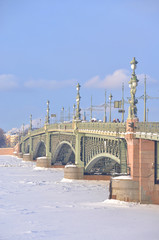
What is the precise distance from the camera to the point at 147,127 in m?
35.4

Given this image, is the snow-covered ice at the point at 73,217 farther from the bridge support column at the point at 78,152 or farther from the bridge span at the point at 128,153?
the bridge support column at the point at 78,152

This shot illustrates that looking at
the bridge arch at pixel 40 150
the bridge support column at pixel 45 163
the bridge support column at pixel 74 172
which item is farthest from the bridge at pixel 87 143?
the bridge arch at pixel 40 150

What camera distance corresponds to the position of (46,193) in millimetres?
47438

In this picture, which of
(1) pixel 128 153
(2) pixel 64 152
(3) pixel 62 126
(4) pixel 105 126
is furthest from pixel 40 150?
(1) pixel 128 153

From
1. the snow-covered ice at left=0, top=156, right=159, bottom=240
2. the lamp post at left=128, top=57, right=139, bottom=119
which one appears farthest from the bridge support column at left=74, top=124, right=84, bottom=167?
the lamp post at left=128, top=57, right=139, bottom=119

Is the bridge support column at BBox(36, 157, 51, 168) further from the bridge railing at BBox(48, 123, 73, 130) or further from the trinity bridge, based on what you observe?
the trinity bridge

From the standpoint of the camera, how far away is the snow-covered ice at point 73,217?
2745 centimetres

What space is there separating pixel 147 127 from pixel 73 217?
24.2 ft

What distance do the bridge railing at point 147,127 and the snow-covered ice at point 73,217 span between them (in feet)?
15.4

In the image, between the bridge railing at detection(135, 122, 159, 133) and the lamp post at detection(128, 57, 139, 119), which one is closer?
the bridge railing at detection(135, 122, 159, 133)

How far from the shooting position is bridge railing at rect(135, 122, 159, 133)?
3438 centimetres

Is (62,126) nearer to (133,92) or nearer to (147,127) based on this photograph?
(133,92)

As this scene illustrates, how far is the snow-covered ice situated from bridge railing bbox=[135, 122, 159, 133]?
185 inches

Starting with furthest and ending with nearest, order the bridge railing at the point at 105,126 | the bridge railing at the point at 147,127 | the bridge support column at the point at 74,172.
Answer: the bridge support column at the point at 74,172
the bridge railing at the point at 105,126
the bridge railing at the point at 147,127
